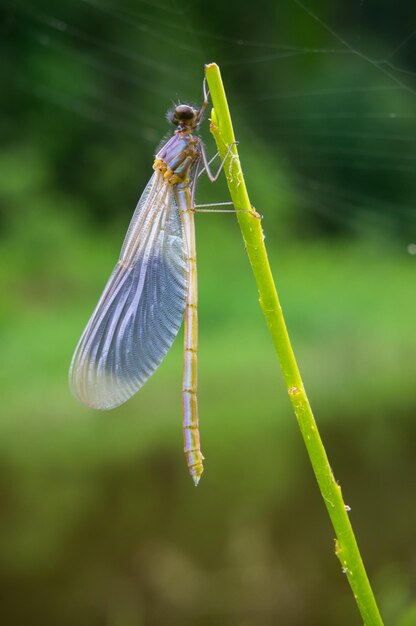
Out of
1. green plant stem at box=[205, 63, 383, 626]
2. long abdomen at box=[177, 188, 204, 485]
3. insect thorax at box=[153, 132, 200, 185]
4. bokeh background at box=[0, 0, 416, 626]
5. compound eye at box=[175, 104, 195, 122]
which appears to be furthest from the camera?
bokeh background at box=[0, 0, 416, 626]

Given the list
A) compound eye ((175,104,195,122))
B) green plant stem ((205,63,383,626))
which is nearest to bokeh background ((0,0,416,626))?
compound eye ((175,104,195,122))

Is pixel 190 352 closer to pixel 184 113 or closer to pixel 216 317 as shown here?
pixel 184 113

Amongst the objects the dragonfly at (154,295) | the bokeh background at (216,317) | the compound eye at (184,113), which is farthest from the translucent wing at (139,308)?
the bokeh background at (216,317)

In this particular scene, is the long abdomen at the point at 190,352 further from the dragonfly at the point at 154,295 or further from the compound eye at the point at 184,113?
the compound eye at the point at 184,113

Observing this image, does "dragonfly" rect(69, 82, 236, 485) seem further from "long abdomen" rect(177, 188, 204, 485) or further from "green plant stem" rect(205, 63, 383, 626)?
"green plant stem" rect(205, 63, 383, 626)

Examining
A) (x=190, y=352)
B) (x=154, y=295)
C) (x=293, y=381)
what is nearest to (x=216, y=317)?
(x=154, y=295)

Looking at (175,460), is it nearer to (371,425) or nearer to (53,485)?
(53,485)

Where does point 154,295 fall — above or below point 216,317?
below

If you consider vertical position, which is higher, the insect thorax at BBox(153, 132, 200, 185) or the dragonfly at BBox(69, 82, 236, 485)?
the insect thorax at BBox(153, 132, 200, 185)
